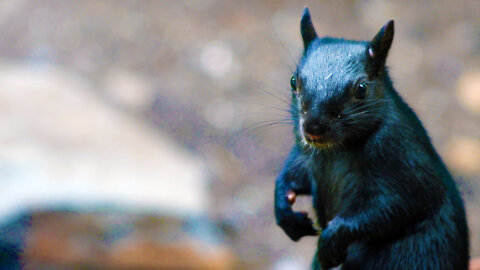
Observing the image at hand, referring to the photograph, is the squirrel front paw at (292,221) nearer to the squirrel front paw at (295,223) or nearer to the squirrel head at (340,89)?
the squirrel front paw at (295,223)

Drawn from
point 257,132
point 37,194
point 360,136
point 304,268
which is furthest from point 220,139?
point 360,136

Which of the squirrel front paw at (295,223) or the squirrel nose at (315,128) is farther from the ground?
the squirrel nose at (315,128)

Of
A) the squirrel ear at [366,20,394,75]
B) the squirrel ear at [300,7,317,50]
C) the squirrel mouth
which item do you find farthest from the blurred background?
the squirrel mouth

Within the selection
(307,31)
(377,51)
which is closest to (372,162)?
(377,51)

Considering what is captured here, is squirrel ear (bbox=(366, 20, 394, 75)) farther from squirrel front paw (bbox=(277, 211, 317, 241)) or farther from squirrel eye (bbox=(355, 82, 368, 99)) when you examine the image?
squirrel front paw (bbox=(277, 211, 317, 241))

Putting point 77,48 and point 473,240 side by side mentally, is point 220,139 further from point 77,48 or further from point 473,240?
point 473,240

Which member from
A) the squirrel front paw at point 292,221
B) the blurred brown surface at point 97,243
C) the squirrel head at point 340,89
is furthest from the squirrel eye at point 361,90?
the blurred brown surface at point 97,243

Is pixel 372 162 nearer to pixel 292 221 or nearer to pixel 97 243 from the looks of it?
pixel 292 221
